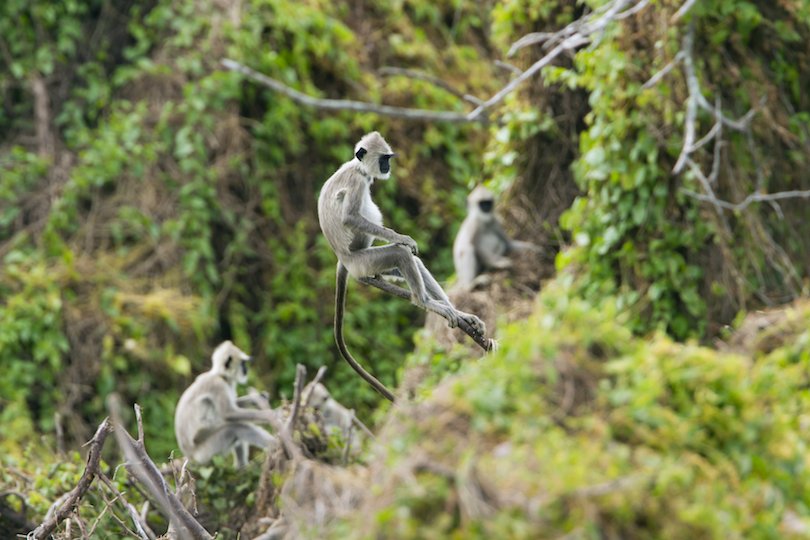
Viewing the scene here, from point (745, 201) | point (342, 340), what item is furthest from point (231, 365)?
point (745, 201)

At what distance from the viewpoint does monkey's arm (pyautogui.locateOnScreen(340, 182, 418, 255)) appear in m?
6.64

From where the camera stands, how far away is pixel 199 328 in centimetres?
1257

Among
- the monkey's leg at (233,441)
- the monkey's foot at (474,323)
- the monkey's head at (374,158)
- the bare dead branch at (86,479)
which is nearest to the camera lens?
the bare dead branch at (86,479)

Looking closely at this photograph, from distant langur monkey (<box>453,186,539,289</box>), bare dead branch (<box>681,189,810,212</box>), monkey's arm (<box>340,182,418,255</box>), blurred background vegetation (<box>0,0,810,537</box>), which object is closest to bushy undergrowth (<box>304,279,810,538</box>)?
monkey's arm (<box>340,182,418,255</box>)

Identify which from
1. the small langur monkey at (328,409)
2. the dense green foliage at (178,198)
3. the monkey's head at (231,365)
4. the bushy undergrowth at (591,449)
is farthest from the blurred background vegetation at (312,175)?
the bushy undergrowth at (591,449)

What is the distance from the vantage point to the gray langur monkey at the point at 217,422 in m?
9.12

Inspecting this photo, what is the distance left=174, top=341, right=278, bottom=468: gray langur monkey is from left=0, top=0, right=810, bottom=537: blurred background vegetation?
3.49 feet

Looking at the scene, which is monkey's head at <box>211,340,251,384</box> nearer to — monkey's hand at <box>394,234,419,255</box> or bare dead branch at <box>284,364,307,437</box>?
bare dead branch at <box>284,364,307,437</box>

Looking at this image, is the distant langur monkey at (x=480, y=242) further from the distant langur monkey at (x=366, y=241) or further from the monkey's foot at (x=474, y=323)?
the monkey's foot at (x=474, y=323)

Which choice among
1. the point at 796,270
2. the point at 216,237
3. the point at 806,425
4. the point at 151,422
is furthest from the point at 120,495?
the point at 216,237

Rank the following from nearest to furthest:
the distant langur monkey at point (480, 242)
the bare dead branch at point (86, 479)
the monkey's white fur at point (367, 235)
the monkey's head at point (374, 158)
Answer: the bare dead branch at point (86, 479) < the monkey's white fur at point (367, 235) < the monkey's head at point (374, 158) < the distant langur monkey at point (480, 242)

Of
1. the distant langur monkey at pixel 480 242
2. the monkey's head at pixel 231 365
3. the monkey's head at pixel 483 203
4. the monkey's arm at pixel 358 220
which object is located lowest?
the monkey's head at pixel 231 365

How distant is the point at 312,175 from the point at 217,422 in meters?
5.55

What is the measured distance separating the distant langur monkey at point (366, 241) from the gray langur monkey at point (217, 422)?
2505 mm
